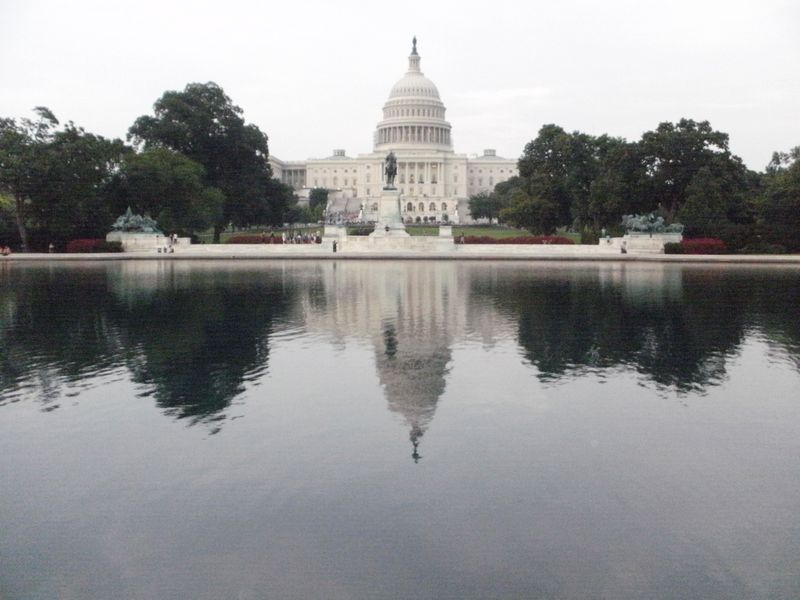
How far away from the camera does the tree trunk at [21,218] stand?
2095 inches

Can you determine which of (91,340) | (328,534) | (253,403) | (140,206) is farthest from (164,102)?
(328,534)

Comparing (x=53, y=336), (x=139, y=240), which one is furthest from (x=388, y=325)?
(x=139, y=240)

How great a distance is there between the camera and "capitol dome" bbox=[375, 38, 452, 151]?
152625mm

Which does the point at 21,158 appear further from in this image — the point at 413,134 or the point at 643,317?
the point at 413,134

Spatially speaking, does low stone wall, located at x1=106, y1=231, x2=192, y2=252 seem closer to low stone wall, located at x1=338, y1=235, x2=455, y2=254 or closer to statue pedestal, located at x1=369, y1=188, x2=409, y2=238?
low stone wall, located at x1=338, y1=235, x2=455, y2=254

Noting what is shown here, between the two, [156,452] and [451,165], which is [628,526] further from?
[451,165]

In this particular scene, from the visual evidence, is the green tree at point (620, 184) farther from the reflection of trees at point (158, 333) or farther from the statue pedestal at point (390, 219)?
the reflection of trees at point (158, 333)

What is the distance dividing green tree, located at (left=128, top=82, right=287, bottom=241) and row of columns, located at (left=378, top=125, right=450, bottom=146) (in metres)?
86.9

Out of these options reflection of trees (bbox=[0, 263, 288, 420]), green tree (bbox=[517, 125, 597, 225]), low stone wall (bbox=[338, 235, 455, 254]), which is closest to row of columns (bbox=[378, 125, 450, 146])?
green tree (bbox=[517, 125, 597, 225])

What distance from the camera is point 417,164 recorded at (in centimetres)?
15712

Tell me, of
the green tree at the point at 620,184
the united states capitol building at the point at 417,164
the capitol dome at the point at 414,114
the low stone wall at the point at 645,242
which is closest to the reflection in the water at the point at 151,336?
the low stone wall at the point at 645,242

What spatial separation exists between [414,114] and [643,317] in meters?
140

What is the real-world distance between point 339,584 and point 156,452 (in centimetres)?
370

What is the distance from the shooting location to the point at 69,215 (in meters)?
53.0
